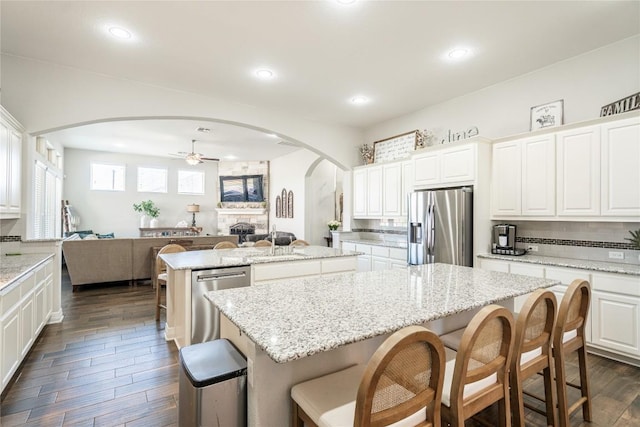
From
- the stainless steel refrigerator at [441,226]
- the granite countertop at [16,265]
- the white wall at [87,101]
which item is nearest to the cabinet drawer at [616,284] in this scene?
the stainless steel refrigerator at [441,226]

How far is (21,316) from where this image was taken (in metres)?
2.53

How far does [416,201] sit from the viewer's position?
435 centimetres

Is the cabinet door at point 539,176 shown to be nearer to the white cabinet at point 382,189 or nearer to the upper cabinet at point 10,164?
the white cabinet at point 382,189

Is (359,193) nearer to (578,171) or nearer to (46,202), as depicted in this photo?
(578,171)

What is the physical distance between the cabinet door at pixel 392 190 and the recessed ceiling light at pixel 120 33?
395 centimetres

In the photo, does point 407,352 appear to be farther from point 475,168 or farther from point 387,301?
point 475,168

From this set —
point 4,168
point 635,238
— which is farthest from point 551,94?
point 4,168

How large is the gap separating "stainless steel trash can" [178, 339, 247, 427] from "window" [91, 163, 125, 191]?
955 centimetres

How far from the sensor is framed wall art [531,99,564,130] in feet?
11.3

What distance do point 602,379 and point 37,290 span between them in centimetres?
523

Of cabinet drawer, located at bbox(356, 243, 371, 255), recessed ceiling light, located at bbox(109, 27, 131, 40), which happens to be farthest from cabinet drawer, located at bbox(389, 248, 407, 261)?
recessed ceiling light, located at bbox(109, 27, 131, 40)

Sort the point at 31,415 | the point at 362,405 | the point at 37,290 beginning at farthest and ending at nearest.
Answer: the point at 37,290 → the point at 31,415 → the point at 362,405

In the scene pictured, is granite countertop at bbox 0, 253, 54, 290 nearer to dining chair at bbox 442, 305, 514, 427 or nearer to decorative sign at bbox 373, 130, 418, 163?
dining chair at bbox 442, 305, 514, 427

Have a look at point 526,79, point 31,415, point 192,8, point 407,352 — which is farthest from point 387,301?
point 526,79
